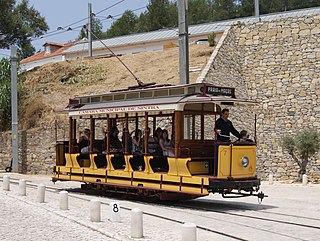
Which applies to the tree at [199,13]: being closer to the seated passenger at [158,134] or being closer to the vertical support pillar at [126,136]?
the vertical support pillar at [126,136]

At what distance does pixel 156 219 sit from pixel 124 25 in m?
76.9

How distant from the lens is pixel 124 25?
287 ft

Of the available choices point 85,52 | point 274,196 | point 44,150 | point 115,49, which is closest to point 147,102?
point 274,196

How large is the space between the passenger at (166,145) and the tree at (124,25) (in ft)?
232

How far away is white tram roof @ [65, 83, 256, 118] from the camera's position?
14.8 meters

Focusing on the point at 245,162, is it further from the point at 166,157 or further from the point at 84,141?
the point at 84,141

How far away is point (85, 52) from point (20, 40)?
19.8 m

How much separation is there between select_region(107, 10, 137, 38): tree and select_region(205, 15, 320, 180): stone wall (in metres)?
56.6

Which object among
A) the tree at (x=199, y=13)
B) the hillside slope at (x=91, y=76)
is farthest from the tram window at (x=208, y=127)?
the tree at (x=199, y=13)

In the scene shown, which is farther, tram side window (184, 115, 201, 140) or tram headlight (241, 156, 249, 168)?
tram side window (184, 115, 201, 140)

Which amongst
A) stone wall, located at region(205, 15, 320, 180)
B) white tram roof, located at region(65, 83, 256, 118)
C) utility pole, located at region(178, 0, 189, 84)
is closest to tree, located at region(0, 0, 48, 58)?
stone wall, located at region(205, 15, 320, 180)

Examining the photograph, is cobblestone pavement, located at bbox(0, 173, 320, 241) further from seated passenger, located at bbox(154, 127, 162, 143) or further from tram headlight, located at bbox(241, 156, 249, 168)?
seated passenger, located at bbox(154, 127, 162, 143)

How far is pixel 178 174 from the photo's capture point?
14906 mm

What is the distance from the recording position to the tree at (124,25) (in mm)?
86375
